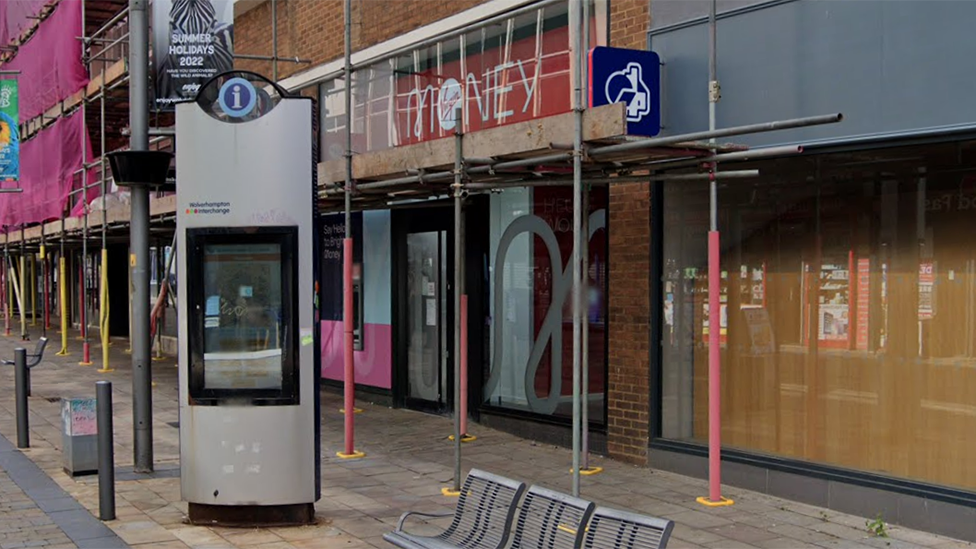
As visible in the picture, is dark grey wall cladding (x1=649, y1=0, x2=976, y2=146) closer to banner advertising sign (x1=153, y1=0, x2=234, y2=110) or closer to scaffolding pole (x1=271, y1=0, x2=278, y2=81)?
banner advertising sign (x1=153, y1=0, x2=234, y2=110)

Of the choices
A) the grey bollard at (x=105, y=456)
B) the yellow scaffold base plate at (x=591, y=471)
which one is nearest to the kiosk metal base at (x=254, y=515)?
the grey bollard at (x=105, y=456)

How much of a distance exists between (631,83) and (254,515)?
4.90 m

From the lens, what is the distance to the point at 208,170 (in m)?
7.27

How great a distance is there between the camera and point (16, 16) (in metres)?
27.5

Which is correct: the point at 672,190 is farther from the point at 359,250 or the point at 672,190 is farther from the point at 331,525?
the point at 359,250

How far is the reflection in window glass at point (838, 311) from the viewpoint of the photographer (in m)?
7.30

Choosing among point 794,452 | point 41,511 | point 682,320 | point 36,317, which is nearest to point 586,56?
point 682,320

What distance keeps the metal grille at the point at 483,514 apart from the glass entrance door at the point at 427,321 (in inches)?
268

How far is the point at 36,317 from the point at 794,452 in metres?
34.4

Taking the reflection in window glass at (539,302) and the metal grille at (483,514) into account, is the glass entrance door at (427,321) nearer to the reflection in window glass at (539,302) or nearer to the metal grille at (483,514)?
the reflection in window glass at (539,302)

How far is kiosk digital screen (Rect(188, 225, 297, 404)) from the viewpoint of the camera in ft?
23.8

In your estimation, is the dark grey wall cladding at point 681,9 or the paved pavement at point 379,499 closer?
the paved pavement at point 379,499

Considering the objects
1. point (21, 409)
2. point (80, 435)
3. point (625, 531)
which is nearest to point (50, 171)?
point (21, 409)

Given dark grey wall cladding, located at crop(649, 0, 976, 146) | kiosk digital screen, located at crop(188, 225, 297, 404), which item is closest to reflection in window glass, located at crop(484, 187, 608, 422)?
dark grey wall cladding, located at crop(649, 0, 976, 146)
